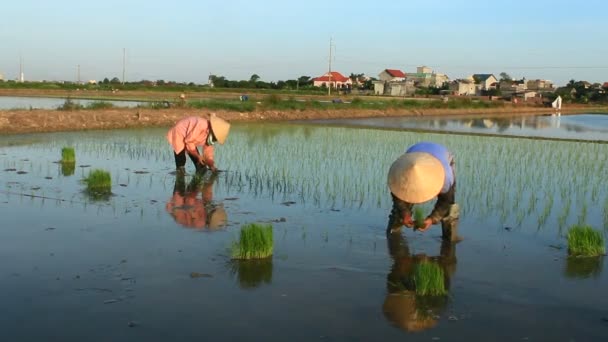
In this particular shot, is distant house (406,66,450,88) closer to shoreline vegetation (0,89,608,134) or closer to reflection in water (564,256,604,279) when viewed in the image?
shoreline vegetation (0,89,608,134)

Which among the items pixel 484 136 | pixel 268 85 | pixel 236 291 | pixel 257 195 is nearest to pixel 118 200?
pixel 257 195

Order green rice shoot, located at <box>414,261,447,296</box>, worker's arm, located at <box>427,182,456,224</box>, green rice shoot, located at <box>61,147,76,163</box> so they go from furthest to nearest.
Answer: green rice shoot, located at <box>61,147,76,163</box> < worker's arm, located at <box>427,182,456,224</box> < green rice shoot, located at <box>414,261,447,296</box>

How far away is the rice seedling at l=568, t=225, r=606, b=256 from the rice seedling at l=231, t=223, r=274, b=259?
2.19 m

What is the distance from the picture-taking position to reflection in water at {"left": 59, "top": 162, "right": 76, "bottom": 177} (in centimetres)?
755

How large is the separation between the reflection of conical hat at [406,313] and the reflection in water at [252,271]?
75 centimetres

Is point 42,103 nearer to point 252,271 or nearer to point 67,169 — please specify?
point 67,169

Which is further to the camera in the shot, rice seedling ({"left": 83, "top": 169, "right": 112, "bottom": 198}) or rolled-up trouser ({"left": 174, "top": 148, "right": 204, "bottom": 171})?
rolled-up trouser ({"left": 174, "top": 148, "right": 204, "bottom": 171})

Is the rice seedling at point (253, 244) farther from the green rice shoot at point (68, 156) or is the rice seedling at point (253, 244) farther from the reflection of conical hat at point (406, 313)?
the green rice shoot at point (68, 156)

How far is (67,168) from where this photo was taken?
7.92 m

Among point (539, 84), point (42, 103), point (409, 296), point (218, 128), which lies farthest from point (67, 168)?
point (539, 84)

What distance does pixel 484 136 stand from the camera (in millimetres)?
15352

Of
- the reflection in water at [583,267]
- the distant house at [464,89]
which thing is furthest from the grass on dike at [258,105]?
the distant house at [464,89]

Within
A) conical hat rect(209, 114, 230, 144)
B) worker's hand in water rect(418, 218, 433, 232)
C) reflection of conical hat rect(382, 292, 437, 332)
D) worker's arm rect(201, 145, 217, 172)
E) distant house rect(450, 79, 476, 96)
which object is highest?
distant house rect(450, 79, 476, 96)

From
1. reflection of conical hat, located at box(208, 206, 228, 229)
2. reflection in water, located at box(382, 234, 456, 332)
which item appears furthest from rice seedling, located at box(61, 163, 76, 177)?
reflection in water, located at box(382, 234, 456, 332)
